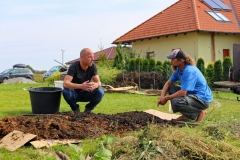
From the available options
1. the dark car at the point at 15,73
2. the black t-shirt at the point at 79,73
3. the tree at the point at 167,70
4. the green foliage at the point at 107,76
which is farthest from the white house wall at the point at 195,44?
the black t-shirt at the point at 79,73

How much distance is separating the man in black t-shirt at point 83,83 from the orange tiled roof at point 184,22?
12227mm

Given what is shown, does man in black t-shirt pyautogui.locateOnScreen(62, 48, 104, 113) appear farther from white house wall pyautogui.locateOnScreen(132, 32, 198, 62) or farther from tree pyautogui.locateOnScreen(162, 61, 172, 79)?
white house wall pyautogui.locateOnScreen(132, 32, 198, 62)

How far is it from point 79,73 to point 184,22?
13.8 meters

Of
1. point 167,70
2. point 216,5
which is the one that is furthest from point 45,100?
point 216,5

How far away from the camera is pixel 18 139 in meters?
3.80

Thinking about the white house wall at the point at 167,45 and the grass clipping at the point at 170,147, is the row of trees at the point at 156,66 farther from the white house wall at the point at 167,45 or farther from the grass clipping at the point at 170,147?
the grass clipping at the point at 170,147

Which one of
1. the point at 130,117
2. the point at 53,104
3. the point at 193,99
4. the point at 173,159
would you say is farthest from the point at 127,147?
the point at 53,104

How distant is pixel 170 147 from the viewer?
305cm

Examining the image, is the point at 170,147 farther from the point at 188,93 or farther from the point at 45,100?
the point at 45,100

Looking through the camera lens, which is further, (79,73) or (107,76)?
(107,76)

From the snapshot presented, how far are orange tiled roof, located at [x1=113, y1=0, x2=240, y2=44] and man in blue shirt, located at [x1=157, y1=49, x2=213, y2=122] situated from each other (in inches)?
498

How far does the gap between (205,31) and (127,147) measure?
625 inches

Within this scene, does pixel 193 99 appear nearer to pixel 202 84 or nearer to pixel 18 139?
pixel 202 84

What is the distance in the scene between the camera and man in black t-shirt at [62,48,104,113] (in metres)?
5.93
